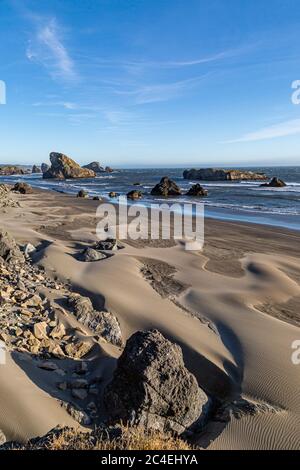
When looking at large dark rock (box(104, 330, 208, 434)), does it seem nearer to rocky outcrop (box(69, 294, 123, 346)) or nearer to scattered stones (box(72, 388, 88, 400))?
scattered stones (box(72, 388, 88, 400))

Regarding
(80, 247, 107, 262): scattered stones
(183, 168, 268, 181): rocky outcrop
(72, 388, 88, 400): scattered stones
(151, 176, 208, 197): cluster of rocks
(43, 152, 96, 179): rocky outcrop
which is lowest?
(72, 388, 88, 400): scattered stones

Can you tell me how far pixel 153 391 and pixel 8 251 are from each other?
8371mm

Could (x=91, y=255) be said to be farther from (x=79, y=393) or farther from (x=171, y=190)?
(x=171, y=190)

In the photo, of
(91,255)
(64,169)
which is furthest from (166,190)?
(64,169)

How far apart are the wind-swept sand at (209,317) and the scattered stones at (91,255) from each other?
389mm

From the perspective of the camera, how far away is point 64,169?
9744 centimetres

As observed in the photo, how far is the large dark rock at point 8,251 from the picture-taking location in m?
11.6

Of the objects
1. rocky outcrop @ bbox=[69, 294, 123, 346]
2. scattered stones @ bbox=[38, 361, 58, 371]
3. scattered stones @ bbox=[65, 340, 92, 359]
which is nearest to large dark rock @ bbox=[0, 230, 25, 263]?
rocky outcrop @ bbox=[69, 294, 123, 346]

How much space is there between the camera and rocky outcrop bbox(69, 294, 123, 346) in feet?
25.7

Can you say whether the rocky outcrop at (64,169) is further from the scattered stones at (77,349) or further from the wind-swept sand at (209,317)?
the scattered stones at (77,349)

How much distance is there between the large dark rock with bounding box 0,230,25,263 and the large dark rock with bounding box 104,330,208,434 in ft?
24.1

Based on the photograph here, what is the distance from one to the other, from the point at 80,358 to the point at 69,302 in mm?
2085

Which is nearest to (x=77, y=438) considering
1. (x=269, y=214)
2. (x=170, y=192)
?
(x=269, y=214)
